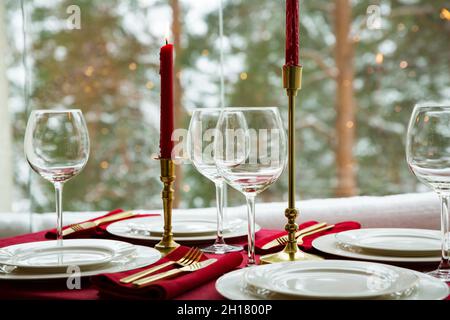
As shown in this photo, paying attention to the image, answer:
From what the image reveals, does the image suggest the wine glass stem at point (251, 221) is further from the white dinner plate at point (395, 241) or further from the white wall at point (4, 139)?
the white wall at point (4, 139)

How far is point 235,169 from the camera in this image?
1107 mm

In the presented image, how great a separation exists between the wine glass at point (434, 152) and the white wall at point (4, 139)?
105 inches

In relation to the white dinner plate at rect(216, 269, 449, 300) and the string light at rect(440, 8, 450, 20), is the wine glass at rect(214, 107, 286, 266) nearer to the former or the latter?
the white dinner plate at rect(216, 269, 449, 300)

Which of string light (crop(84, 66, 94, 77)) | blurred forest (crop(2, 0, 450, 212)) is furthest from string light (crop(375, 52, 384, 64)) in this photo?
string light (crop(84, 66, 94, 77))

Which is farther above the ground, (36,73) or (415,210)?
(36,73)

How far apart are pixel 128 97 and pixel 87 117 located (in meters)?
0.30

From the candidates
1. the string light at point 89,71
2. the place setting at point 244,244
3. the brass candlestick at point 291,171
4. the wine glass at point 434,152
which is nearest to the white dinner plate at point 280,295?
the place setting at point 244,244

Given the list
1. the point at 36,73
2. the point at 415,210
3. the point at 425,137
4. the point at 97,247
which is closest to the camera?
the point at 425,137

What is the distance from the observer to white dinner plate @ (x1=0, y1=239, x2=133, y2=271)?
42.4 inches

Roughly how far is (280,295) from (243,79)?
3.84m

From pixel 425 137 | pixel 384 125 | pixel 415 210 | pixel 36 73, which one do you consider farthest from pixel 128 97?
pixel 425 137

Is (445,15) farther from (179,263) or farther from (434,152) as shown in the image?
(179,263)

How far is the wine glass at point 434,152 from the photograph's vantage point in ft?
3.47
